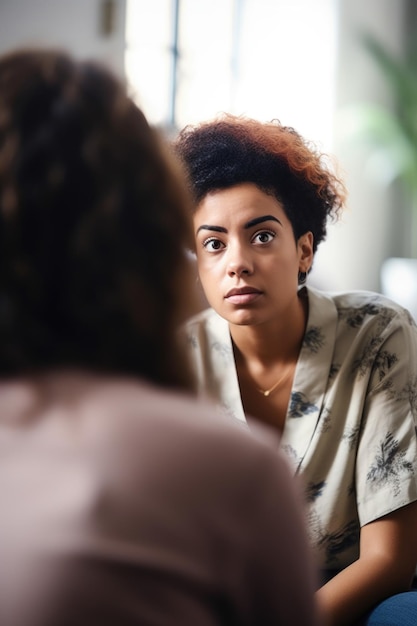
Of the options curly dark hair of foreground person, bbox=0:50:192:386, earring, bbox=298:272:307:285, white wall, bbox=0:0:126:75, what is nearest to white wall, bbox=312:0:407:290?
white wall, bbox=0:0:126:75

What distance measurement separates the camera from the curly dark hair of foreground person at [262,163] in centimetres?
132

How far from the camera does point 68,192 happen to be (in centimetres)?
55

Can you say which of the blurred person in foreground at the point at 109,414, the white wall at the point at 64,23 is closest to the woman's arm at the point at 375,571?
the blurred person in foreground at the point at 109,414

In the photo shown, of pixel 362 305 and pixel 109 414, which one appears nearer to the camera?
pixel 109 414

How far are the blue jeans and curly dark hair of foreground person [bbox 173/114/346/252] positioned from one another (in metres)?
0.56

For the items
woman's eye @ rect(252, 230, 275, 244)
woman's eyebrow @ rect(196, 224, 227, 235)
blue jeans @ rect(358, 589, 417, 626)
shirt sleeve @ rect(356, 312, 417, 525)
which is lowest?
blue jeans @ rect(358, 589, 417, 626)

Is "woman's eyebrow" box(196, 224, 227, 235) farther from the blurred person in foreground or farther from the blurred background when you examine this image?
the blurred background

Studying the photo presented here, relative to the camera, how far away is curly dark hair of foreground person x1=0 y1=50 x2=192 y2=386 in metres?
0.55

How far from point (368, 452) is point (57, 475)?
832mm

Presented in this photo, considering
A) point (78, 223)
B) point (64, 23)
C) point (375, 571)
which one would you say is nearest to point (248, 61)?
point (64, 23)

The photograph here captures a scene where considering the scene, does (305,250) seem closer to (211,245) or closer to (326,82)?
(211,245)

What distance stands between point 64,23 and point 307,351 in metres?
1.92

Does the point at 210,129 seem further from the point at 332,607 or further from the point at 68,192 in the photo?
the point at 68,192

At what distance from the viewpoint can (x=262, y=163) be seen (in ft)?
4.33
